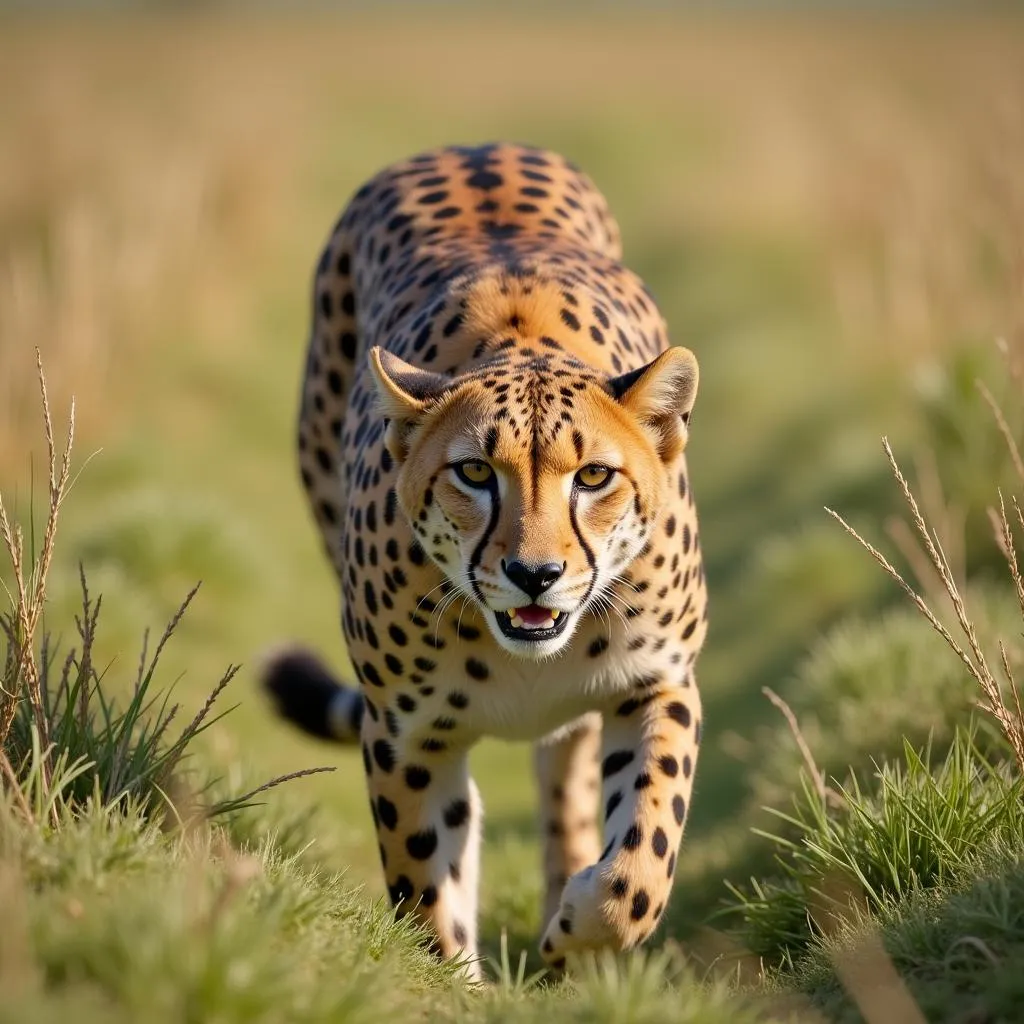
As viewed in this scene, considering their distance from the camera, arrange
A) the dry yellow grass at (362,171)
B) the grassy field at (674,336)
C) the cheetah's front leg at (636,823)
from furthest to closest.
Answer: the dry yellow grass at (362,171)
the grassy field at (674,336)
the cheetah's front leg at (636,823)

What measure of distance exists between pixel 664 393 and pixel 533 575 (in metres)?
0.60

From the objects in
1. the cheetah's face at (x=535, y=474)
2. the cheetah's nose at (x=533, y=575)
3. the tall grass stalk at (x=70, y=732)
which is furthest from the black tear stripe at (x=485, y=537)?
the tall grass stalk at (x=70, y=732)

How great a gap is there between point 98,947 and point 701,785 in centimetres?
390

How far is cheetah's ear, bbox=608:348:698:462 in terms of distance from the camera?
3.34 meters

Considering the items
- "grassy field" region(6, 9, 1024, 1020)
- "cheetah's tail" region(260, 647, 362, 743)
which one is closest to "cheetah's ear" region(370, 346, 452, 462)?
"grassy field" region(6, 9, 1024, 1020)

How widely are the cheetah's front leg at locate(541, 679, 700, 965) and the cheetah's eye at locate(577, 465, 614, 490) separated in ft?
1.92

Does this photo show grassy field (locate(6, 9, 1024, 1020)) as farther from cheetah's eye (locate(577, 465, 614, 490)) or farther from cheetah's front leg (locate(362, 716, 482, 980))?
cheetah's eye (locate(577, 465, 614, 490))

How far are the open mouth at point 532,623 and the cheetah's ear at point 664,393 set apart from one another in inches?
20.0

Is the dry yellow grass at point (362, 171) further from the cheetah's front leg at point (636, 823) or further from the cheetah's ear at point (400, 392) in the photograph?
the cheetah's ear at point (400, 392)

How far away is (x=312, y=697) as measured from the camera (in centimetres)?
502

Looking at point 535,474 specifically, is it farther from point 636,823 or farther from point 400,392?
point 636,823

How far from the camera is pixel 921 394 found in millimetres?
7098

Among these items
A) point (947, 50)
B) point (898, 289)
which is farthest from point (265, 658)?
point (947, 50)

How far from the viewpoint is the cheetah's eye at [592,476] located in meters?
3.25
